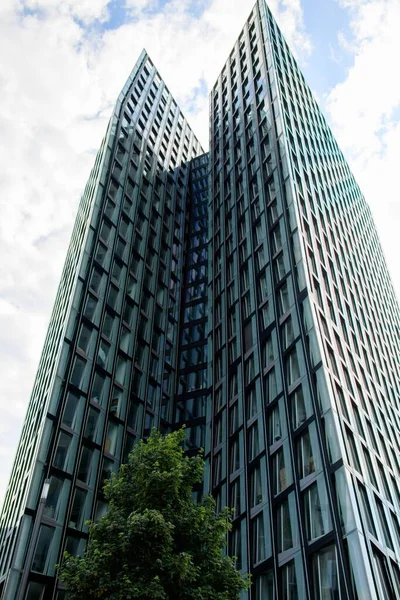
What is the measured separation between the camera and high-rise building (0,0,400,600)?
28.5m

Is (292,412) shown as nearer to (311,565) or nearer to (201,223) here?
(311,565)

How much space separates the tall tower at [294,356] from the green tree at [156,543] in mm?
10272

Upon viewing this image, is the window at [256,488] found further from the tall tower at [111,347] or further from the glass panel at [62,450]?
the glass panel at [62,450]

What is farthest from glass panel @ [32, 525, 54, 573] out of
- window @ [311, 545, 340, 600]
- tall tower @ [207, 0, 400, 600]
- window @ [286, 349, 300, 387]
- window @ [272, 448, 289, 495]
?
window @ [286, 349, 300, 387]

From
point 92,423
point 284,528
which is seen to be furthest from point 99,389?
point 284,528

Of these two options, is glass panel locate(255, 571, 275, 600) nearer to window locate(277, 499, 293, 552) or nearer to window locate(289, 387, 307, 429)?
window locate(277, 499, 293, 552)

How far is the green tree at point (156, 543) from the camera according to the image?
14945 mm

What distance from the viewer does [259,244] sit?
4712cm

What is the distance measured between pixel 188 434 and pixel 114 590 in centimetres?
3170

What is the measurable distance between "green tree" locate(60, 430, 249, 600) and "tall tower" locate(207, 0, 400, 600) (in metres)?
10.3

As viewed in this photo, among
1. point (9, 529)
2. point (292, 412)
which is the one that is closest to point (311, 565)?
point (292, 412)

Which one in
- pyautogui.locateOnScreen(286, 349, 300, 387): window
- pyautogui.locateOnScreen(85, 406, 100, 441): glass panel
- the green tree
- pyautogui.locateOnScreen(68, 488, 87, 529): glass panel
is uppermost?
pyautogui.locateOnScreen(286, 349, 300, 387): window

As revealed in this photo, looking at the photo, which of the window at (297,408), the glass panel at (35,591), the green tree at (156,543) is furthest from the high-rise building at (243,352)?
the green tree at (156,543)

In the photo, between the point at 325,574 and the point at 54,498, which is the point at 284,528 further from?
the point at 54,498
